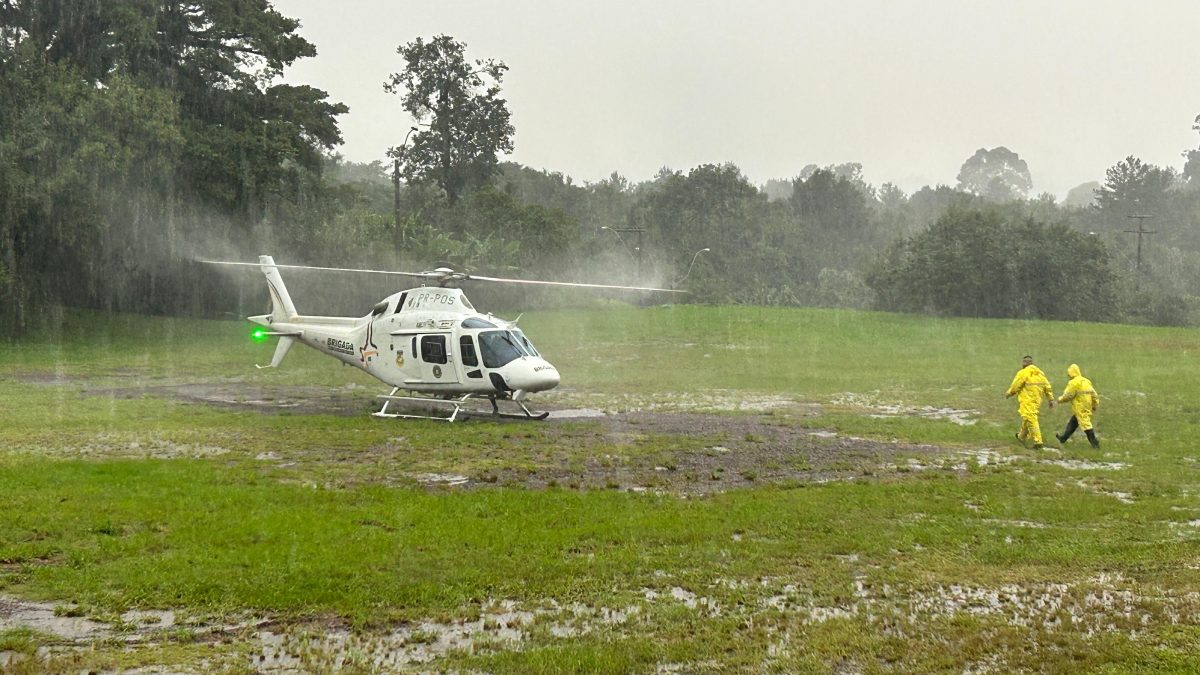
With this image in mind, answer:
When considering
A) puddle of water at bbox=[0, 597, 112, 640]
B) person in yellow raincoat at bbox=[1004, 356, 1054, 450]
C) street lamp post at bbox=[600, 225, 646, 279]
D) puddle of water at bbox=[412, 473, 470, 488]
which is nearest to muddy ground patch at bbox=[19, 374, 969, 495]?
puddle of water at bbox=[412, 473, 470, 488]

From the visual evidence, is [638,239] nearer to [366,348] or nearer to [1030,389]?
[366,348]

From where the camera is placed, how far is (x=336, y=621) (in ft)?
25.6

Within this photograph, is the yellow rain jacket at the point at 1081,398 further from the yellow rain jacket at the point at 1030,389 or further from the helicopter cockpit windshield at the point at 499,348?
the helicopter cockpit windshield at the point at 499,348

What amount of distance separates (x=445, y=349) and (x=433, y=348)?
322 mm

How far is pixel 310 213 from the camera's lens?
4759cm

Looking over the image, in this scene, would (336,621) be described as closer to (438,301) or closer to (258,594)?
(258,594)

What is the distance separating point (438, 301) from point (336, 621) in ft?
44.0

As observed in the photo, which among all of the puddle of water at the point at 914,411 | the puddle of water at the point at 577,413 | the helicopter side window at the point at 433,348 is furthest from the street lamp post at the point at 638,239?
the helicopter side window at the point at 433,348

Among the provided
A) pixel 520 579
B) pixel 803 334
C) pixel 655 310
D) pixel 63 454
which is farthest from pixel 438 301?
pixel 655 310

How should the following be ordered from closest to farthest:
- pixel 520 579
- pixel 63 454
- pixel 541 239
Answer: pixel 520 579 → pixel 63 454 → pixel 541 239

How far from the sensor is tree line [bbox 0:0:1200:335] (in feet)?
114

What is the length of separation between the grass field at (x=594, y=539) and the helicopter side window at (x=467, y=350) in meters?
1.10

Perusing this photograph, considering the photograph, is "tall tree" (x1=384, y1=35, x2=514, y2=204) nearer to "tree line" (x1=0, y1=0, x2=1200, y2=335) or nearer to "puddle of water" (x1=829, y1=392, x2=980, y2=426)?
"tree line" (x1=0, y1=0, x2=1200, y2=335)

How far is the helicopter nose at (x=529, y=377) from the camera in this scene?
19.3 metres
